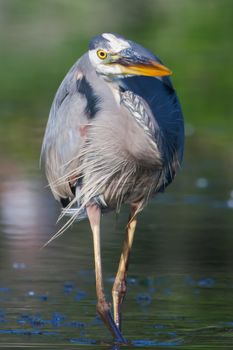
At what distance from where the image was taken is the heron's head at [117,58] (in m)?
6.96

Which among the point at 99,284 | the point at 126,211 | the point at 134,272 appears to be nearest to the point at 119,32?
the point at 126,211

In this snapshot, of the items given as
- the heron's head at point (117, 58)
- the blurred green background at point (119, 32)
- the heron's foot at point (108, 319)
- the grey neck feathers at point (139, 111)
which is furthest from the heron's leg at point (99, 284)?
the blurred green background at point (119, 32)

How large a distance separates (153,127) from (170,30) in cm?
1292

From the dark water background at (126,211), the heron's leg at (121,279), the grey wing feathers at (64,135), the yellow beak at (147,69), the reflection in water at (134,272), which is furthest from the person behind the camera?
the heron's leg at (121,279)

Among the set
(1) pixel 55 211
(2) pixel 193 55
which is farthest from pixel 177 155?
(2) pixel 193 55

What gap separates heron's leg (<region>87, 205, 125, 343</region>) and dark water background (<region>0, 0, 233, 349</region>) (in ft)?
0.29

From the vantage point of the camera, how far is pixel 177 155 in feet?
25.6

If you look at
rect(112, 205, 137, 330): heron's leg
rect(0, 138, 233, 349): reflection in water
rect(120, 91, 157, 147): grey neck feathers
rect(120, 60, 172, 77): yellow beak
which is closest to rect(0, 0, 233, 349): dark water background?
rect(0, 138, 233, 349): reflection in water

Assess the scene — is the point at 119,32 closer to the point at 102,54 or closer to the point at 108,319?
the point at 102,54

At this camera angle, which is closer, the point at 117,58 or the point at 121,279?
the point at 117,58

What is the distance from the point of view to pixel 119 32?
65.7 feet

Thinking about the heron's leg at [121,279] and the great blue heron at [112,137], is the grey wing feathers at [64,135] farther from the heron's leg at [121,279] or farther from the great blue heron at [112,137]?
the heron's leg at [121,279]

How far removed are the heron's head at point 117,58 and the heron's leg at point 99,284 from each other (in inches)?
33.4

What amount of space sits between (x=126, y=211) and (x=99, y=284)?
12.5 ft
